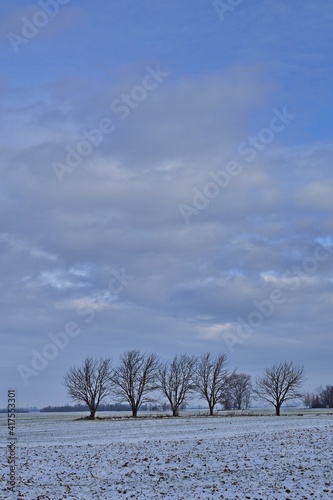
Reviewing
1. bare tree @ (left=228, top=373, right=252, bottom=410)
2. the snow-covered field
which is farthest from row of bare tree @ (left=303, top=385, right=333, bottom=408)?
the snow-covered field

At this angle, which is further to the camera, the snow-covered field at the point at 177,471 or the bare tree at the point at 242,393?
the bare tree at the point at 242,393

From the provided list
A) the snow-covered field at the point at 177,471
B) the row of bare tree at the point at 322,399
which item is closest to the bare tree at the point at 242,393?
the row of bare tree at the point at 322,399

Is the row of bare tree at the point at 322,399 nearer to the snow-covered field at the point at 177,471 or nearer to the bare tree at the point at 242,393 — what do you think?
the bare tree at the point at 242,393

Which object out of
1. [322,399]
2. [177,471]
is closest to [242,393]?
[322,399]

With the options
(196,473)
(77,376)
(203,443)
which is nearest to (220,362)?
(77,376)

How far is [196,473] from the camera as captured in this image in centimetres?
2058

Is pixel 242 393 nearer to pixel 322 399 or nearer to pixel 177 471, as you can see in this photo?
pixel 322 399

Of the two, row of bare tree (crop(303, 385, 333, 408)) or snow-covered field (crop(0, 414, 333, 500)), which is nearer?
snow-covered field (crop(0, 414, 333, 500))

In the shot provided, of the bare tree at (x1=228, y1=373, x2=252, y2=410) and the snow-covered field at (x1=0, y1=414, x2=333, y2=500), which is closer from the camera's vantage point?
the snow-covered field at (x1=0, y1=414, x2=333, y2=500)

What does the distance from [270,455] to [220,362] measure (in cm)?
8207

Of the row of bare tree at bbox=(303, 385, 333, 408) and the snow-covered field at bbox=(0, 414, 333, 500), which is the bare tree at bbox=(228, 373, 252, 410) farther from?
the snow-covered field at bbox=(0, 414, 333, 500)

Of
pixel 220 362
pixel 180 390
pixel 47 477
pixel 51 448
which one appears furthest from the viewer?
pixel 220 362

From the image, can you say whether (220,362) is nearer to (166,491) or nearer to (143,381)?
(143,381)

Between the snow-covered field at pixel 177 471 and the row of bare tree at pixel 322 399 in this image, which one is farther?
the row of bare tree at pixel 322 399
